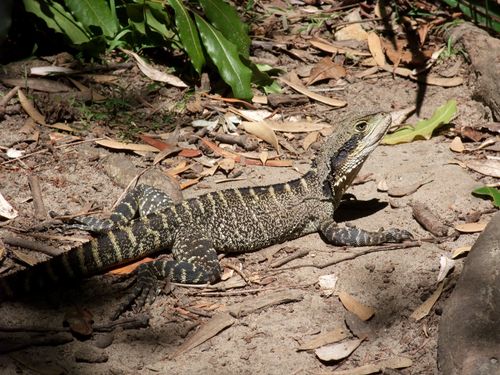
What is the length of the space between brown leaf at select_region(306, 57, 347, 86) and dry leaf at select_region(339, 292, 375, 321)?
369 centimetres

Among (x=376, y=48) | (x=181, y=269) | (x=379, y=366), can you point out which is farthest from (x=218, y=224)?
(x=376, y=48)

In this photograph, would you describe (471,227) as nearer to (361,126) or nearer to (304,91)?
(361,126)

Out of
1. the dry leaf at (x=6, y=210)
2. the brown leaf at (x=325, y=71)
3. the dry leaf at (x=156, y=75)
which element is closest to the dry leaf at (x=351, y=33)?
the brown leaf at (x=325, y=71)

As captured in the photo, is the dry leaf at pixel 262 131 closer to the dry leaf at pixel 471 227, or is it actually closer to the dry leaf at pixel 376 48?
the dry leaf at pixel 376 48

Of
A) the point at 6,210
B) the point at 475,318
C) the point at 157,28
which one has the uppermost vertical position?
the point at 157,28

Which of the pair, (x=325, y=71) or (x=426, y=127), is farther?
(x=325, y=71)

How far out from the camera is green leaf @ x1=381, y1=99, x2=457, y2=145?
24.5 feet

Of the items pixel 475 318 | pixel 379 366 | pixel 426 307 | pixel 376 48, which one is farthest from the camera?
pixel 376 48

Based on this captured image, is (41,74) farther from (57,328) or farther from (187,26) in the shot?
(57,328)

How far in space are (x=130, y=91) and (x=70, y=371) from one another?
387cm

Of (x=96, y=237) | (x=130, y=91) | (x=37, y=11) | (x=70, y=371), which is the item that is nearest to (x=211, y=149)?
(x=130, y=91)

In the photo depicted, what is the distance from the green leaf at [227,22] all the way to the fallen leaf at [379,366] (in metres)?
4.27

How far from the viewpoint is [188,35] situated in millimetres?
7844

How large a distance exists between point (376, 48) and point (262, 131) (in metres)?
2.20
